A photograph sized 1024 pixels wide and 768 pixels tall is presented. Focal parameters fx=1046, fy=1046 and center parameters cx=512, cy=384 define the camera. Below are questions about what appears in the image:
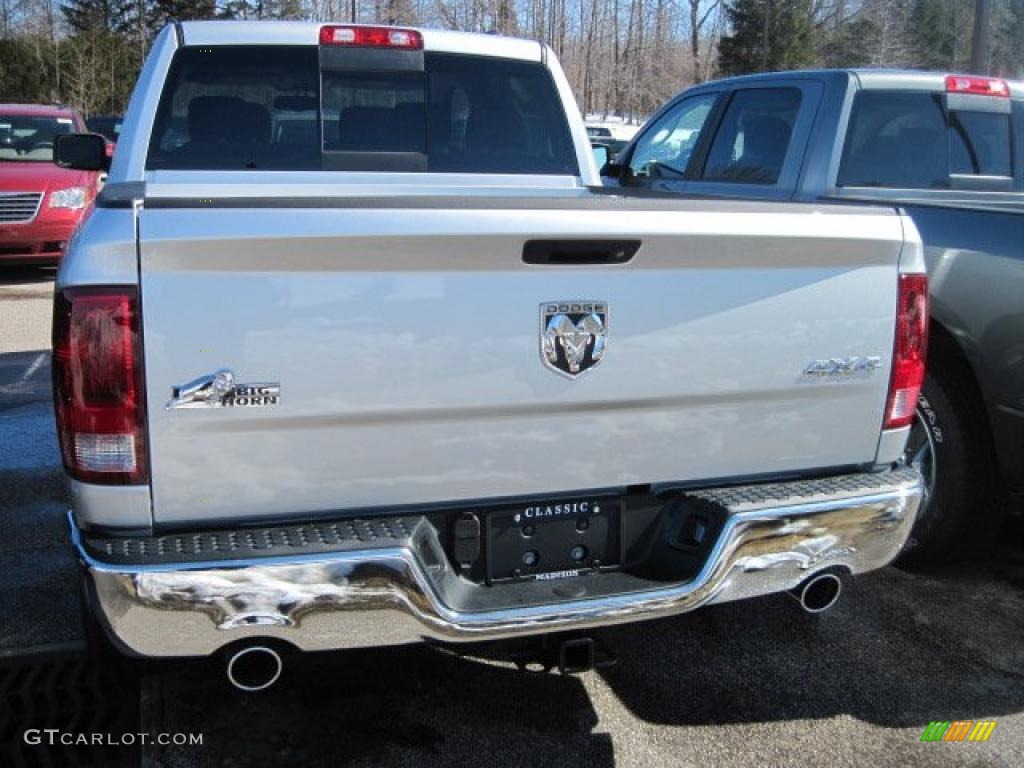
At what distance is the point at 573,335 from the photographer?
2.69m

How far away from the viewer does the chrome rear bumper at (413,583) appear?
7.88 feet

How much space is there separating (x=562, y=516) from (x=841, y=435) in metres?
0.90

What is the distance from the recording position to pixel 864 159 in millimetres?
5371

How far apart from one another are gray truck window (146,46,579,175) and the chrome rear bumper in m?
2.32

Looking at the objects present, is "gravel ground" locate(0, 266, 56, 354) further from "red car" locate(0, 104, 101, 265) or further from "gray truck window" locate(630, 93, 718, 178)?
"gray truck window" locate(630, 93, 718, 178)

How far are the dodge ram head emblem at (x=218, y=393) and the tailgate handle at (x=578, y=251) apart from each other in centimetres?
72

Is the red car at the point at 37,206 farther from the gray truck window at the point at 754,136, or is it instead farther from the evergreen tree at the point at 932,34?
the evergreen tree at the point at 932,34

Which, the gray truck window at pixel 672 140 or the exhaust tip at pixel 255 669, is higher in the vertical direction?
the gray truck window at pixel 672 140

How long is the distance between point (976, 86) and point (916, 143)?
1.77 feet

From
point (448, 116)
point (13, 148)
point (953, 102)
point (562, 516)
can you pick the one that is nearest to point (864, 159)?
point (953, 102)

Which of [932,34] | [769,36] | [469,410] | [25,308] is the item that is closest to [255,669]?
[469,410]

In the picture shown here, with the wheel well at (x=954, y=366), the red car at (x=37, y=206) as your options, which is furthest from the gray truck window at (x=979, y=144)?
the red car at (x=37, y=206)

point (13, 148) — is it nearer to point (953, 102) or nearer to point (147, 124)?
point (147, 124)

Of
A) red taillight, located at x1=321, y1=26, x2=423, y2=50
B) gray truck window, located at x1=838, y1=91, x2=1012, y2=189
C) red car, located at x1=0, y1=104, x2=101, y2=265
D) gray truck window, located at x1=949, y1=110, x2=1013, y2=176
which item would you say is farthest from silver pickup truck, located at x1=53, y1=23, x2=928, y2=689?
red car, located at x1=0, y1=104, x2=101, y2=265
